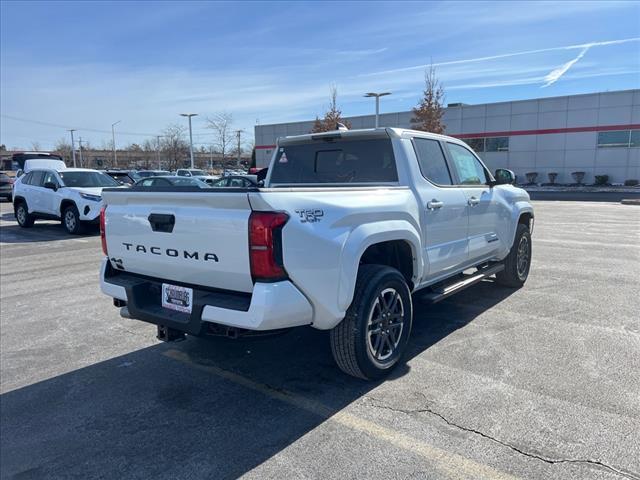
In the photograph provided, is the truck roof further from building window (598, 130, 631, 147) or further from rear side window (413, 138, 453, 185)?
building window (598, 130, 631, 147)

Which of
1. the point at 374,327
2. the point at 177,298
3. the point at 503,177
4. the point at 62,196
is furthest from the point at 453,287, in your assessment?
the point at 62,196

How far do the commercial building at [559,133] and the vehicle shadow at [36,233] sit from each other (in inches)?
1249

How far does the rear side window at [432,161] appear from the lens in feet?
15.5

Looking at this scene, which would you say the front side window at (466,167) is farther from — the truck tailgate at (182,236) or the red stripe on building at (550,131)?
the red stripe on building at (550,131)

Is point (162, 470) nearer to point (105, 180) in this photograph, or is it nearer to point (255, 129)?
point (105, 180)

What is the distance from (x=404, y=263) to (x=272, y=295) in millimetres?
1775

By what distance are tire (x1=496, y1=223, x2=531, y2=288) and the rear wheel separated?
46.5 feet

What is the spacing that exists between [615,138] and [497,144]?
7883 mm

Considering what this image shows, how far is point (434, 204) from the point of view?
4566mm

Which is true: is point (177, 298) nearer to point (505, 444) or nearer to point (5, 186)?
point (505, 444)

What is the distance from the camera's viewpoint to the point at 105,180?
1448cm

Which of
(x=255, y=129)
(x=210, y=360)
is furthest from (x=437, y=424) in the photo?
(x=255, y=129)

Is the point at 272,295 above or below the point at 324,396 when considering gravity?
above

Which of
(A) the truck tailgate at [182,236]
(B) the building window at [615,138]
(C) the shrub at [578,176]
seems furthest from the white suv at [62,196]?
(B) the building window at [615,138]
